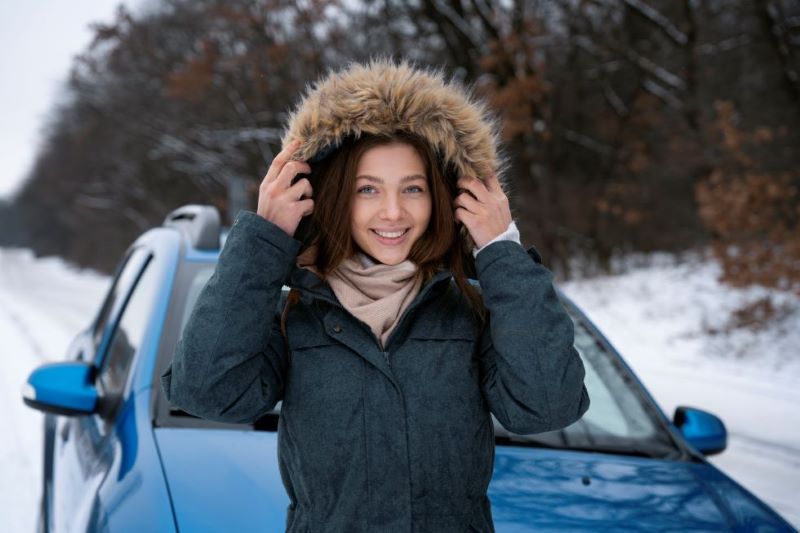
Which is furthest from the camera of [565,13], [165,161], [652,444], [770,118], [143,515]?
[165,161]

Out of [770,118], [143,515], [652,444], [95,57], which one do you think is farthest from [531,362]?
[95,57]

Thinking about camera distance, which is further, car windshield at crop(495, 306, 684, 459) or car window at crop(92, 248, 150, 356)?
car window at crop(92, 248, 150, 356)

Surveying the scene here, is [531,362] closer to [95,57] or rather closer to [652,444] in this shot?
[652,444]

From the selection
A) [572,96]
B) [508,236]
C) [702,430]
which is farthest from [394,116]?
[572,96]

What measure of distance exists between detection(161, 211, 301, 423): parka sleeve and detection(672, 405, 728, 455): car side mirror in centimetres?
150

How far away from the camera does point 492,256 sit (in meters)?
1.36

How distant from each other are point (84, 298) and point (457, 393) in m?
16.6

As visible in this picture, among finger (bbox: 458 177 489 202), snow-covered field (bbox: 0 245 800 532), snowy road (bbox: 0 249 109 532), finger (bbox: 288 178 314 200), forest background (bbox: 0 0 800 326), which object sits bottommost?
snowy road (bbox: 0 249 109 532)

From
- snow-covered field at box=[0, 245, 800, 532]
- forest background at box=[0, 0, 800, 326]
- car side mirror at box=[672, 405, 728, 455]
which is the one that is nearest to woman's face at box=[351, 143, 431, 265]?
car side mirror at box=[672, 405, 728, 455]

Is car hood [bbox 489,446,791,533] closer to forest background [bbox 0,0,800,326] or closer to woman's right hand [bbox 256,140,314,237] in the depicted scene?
woman's right hand [bbox 256,140,314,237]

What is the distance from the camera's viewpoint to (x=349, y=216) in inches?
57.1

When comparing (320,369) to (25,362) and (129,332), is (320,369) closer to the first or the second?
(129,332)

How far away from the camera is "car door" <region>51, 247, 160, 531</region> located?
197 cm

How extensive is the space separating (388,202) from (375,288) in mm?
172
